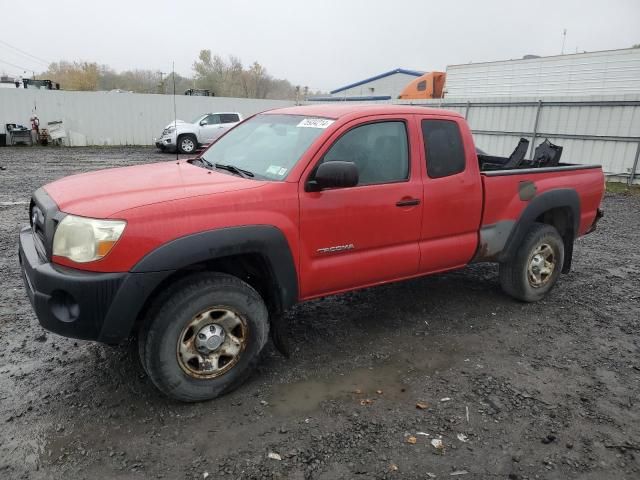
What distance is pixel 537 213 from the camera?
455 centimetres

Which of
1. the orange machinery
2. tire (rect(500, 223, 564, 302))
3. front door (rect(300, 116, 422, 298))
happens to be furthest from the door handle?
the orange machinery

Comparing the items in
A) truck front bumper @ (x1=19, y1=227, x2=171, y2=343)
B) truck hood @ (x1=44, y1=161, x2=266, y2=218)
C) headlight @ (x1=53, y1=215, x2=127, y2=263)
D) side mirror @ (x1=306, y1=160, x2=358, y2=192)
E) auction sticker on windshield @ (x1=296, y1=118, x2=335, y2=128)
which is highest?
auction sticker on windshield @ (x1=296, y1=118, x2=335, y2=128)

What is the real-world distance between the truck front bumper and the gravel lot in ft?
1.96

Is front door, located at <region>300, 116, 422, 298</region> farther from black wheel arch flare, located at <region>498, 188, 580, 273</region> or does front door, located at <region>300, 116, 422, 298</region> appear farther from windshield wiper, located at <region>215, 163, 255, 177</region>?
black wheel arch flare, located at <region>498, 188, 580, 273</region>

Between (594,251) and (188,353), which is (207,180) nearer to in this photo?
(188,353)

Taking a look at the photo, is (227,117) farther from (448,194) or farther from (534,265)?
(448,194)

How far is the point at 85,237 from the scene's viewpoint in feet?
8.85

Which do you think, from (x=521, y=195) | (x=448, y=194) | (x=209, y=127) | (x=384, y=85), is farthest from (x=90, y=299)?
(x=384, y=85)

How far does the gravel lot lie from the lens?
2.62 metres

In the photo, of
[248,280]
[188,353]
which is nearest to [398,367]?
[248,280]

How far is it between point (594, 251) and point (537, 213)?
2.94m

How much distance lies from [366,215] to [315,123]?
793mm

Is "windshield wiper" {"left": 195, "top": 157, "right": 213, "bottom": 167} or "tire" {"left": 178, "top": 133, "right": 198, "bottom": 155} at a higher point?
"windshield wiper" {"left": 195, "top": 157, "right": 213, "bottom": 167}

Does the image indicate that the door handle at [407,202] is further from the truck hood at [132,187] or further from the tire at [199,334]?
the tire at [199,334]
